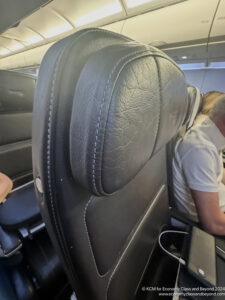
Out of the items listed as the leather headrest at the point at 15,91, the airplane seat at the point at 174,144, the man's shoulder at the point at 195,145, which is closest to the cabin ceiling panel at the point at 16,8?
the leather headrest at the point at 15,91

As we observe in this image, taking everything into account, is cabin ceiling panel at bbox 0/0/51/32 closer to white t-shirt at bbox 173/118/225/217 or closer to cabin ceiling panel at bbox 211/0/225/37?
cabin ceiling panel at bbox 211/0/225/37

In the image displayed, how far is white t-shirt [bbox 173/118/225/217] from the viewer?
0.75m

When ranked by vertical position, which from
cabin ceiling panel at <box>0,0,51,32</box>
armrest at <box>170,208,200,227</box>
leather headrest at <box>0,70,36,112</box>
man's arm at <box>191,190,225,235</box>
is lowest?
armrest at <box>170,208,200,227</box>

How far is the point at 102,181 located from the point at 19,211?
32.2 inches

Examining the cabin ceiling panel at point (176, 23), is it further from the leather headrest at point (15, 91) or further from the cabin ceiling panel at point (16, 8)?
the leather headrest at point (15, 91)

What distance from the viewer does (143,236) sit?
0.65 m

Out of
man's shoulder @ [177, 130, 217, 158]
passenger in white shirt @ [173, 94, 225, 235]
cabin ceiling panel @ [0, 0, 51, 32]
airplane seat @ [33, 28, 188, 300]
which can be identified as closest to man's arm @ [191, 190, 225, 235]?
passenger in white shirt @ [173, 94, 225, 235]

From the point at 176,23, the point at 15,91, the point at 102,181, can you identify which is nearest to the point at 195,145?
the point at 102,181

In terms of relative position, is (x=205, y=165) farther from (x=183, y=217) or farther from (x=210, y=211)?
(x=183, y=217)

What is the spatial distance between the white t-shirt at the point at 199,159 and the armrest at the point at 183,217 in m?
0.09

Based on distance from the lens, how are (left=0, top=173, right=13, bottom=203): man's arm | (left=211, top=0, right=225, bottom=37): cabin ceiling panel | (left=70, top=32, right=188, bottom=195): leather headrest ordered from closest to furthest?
1. (left=70, top=32, right=188, bottom=195): leather headrest
2. (left=0, top=173, right=13, bottom=203): man's arm
3. (left=211, top=0, right=225, bottom=37): cabin ceiling panel

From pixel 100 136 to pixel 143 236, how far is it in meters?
0.56

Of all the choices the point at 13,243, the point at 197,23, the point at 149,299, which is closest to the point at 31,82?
the point at 13,243

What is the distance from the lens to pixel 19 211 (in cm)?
88
